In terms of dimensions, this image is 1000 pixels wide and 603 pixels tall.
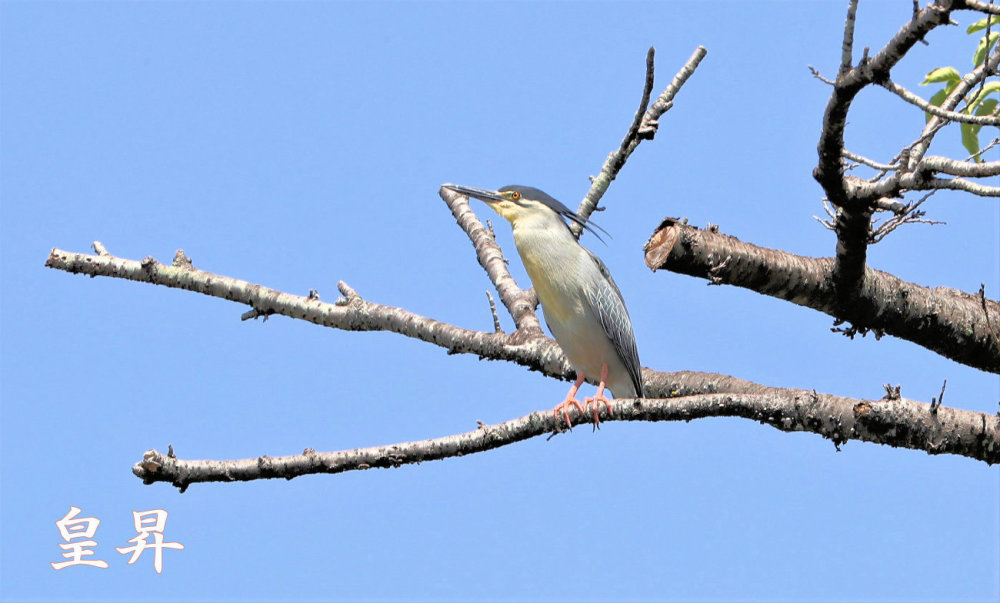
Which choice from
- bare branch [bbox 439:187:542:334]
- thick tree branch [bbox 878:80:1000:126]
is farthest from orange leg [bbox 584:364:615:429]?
thick tree branch [bbox 878:80:1000:126]

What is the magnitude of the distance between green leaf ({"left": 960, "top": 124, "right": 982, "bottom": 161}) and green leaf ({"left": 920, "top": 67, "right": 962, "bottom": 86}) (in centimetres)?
29

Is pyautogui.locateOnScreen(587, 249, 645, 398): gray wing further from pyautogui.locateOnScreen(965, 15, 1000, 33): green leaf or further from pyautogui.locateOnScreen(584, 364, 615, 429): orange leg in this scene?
pyautogui.locateOnScreen(965, 15, 1000, 33): green leaf

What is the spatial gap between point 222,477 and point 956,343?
4447 mm

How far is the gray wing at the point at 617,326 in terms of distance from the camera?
621 centimetres

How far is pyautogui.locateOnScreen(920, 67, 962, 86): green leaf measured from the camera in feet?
14.4

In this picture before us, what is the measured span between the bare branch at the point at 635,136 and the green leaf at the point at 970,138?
6.20 ft

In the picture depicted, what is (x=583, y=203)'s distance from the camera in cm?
707

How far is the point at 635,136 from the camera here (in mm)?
6461

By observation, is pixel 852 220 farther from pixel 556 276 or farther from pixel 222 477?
pixel 222 477

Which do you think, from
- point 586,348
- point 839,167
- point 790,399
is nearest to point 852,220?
point 839,167

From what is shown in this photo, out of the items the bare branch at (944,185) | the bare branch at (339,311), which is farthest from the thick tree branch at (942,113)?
the bare branch at (339,311)

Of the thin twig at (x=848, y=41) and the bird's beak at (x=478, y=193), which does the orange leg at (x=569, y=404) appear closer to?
the bird's beak at (x=478, y=193)

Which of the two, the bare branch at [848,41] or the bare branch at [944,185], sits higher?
the bare branch at [848,41]

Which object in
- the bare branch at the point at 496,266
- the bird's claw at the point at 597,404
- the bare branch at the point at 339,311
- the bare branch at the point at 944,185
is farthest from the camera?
the bare branch at the point at 496,266
